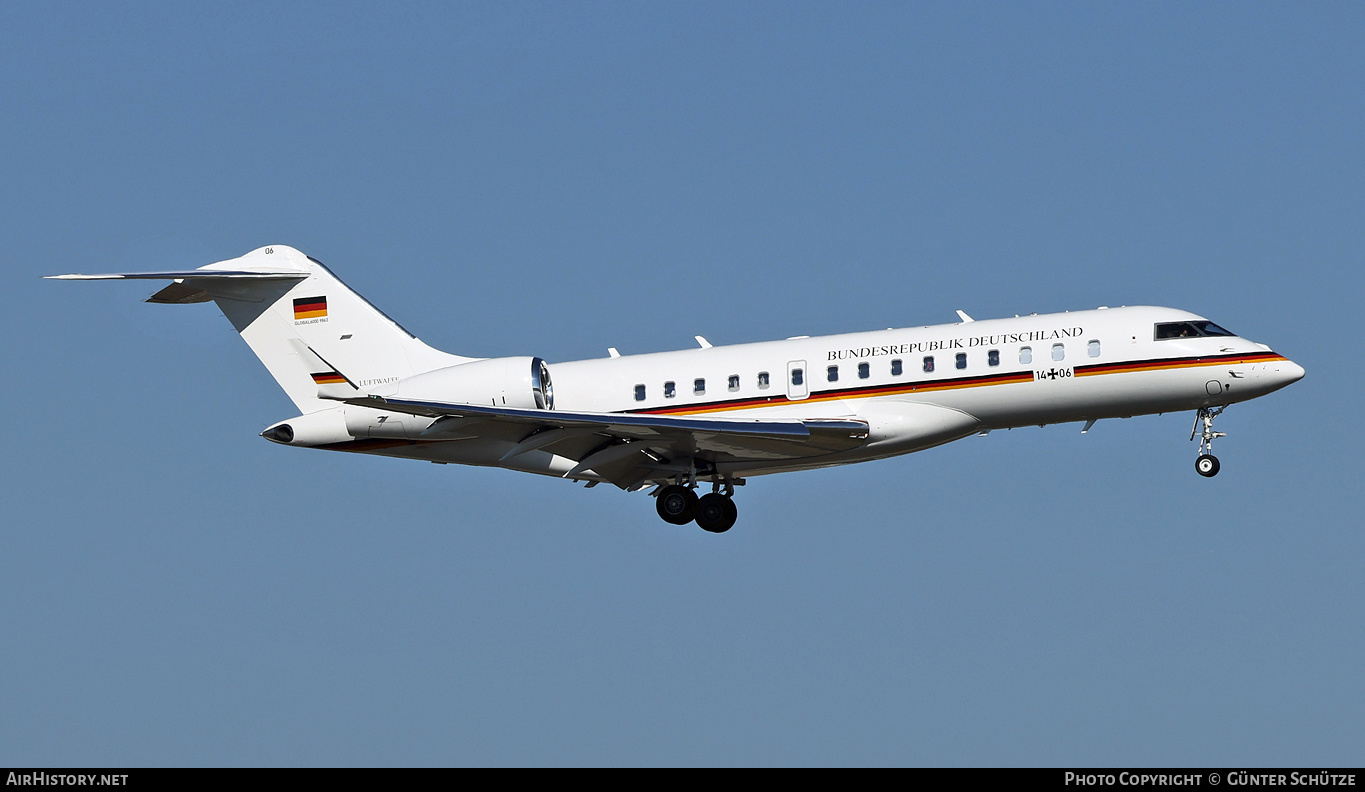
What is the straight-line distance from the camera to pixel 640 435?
22.7 metres

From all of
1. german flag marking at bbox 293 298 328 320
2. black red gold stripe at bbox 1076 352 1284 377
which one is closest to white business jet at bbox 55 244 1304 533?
black red gold stripe at bbox 1076 352 1284 377

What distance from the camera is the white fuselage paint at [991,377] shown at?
879 inches

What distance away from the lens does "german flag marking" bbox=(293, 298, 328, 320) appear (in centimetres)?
2580

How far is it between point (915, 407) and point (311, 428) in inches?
369

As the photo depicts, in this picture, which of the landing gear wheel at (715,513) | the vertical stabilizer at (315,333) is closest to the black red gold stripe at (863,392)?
the landing gear wheel at (715,513)

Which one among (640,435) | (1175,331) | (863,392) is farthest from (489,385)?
(1175,331)

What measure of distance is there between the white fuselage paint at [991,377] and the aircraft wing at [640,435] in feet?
1.28

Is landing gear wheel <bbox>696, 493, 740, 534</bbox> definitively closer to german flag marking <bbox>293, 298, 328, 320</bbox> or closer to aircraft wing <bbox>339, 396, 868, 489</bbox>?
aircraft wing <bbox>339, 396, 868, 489</bbox>

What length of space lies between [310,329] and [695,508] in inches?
281
